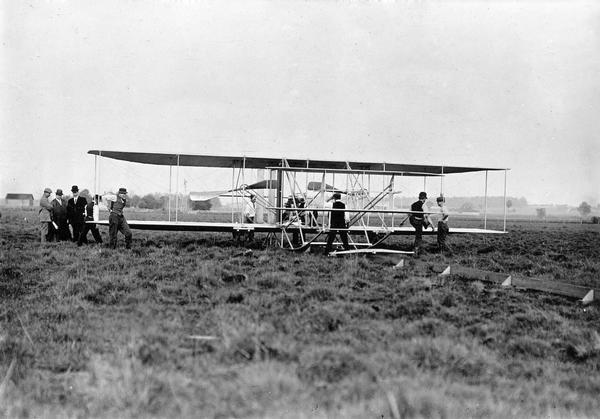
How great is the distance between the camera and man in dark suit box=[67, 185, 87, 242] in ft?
53.3

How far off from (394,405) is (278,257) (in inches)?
371

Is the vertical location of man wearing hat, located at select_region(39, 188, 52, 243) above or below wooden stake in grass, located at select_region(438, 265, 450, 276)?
above

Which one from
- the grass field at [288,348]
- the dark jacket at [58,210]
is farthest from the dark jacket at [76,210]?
the grass field at [288,348]

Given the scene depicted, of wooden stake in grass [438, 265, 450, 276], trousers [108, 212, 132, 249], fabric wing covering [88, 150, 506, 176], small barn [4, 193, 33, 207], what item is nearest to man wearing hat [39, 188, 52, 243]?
fabric wing covering [88, 150, 506, 176]

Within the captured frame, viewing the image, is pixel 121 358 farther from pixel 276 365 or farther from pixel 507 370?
pixel 507 370

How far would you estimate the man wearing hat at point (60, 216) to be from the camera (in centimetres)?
1694

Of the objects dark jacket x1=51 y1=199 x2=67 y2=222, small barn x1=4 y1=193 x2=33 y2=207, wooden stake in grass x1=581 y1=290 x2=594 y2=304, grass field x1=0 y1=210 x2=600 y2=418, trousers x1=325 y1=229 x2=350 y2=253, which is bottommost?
small barn x1=4 y1=193 x2=33 y2=207

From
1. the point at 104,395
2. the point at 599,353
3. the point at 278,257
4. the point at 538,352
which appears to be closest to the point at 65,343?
the point at 104,395

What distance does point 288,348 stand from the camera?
16.4 feet

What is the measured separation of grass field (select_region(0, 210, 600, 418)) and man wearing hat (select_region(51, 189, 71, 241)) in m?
8.17

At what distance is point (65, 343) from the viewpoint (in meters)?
5.24

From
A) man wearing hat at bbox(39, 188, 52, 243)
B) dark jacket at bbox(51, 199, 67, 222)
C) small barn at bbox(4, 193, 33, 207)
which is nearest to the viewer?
man wearing hat at bbox(39, 188, 52, 243)

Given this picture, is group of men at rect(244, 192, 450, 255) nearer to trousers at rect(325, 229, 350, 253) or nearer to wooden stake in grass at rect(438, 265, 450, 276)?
trousers at rect(325, 229, 350, 253)

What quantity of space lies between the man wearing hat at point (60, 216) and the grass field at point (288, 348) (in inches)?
322
